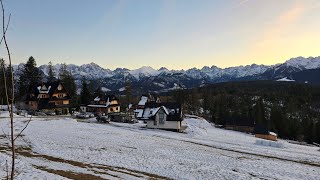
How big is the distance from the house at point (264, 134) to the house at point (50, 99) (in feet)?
181

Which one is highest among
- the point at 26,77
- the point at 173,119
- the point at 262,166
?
the point at 26,77

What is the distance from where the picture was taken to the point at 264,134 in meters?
83.8

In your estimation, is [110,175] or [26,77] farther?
[26,77]

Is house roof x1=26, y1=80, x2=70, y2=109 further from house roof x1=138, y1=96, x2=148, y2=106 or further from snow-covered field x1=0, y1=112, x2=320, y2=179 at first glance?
snow-covered field x1=0, y1=112, x2=320, y2=179

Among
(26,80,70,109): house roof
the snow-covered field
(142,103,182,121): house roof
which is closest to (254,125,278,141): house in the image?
(142,103,182,121): house roof

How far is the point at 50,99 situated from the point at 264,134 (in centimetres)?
6075

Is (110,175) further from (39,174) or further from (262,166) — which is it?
(262,166)

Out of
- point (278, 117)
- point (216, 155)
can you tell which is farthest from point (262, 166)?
point (278, 117)

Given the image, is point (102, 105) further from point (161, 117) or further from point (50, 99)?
point (161, 117)

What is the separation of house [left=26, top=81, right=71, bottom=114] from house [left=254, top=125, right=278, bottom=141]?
55.2 meters

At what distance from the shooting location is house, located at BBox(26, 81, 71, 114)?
3429 inches

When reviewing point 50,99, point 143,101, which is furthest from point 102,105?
point 50,99

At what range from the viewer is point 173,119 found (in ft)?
237

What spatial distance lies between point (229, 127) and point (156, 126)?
39389mm
